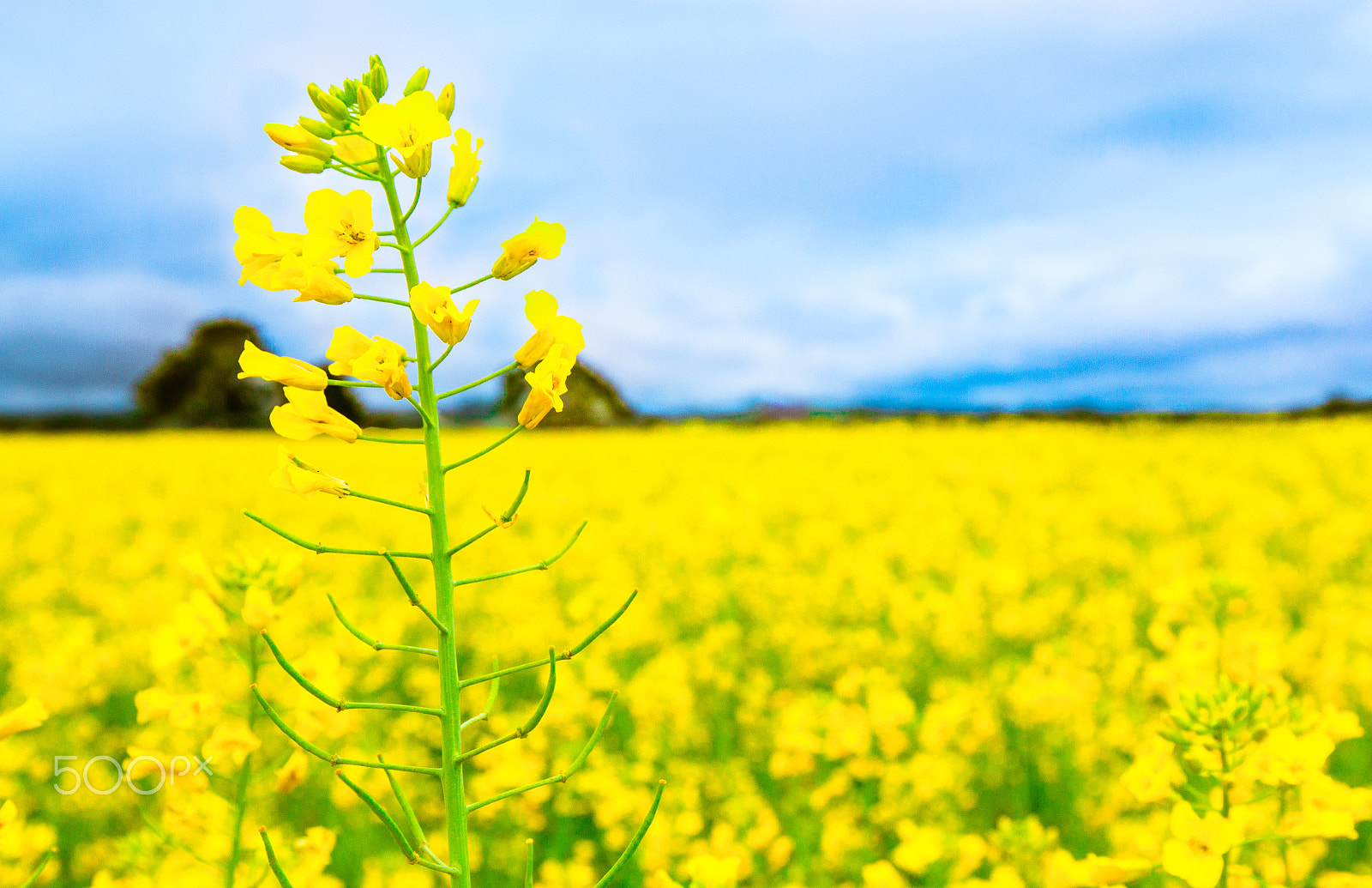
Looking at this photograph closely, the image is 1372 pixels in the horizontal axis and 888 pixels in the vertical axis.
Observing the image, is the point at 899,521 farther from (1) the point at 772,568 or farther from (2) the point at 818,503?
(1) the point at 772,568

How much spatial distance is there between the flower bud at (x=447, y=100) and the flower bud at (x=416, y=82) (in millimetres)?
45

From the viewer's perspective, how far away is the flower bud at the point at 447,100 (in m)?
1.10

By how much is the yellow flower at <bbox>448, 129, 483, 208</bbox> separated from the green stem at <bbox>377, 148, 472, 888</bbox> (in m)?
0.07

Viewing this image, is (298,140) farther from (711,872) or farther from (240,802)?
(711,872)

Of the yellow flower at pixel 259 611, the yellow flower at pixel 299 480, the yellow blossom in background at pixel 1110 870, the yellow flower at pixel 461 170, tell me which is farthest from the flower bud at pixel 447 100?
the yellow blossom in background at pixel 1110 870

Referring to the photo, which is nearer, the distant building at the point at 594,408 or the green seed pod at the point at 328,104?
the green seed pod at the point at 328,104

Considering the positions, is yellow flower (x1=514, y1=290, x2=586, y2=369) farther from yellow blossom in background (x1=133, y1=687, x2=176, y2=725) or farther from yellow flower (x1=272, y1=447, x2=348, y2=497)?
yellow blossom in background (x1=133, y1=687, x2=176, y2=725)

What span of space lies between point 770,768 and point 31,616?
17.5ft

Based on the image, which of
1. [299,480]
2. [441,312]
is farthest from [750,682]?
[441,312]

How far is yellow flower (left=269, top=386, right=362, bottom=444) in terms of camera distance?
104cm

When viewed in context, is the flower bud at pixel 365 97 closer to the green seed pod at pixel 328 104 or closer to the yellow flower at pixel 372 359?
the green seed pod at pixel 328 104

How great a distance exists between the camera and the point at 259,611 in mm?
1449

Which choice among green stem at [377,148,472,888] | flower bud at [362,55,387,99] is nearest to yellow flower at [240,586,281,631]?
green stem at [377,148,472,888]

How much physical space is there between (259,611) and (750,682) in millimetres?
3346
